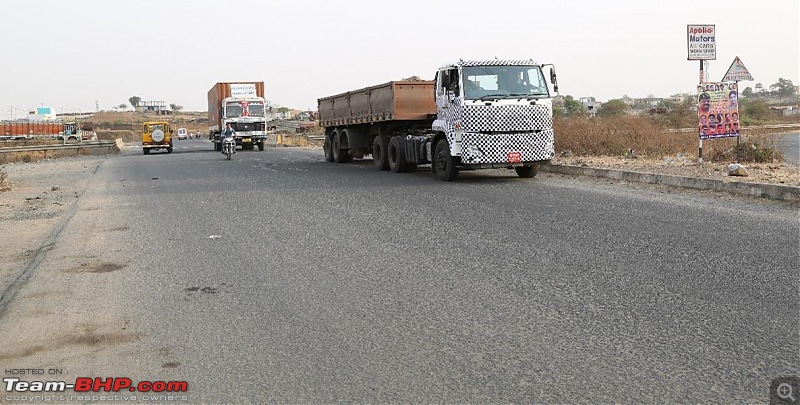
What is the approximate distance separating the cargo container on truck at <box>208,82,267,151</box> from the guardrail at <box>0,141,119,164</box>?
31.3ft

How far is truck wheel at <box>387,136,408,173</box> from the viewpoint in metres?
19.6

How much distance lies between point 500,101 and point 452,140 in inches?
50.5

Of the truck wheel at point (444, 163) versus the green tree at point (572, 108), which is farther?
the green tree at point (572, 108)

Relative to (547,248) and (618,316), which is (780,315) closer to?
(618,316)

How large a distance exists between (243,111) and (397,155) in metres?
24.5

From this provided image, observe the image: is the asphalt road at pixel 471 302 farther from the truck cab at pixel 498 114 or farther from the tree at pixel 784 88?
the tree at pixel 784 88

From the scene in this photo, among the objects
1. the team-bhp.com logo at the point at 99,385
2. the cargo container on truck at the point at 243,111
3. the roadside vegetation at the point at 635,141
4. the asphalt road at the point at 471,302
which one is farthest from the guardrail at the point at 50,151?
the team-bhp.com logo at the point at 99,385

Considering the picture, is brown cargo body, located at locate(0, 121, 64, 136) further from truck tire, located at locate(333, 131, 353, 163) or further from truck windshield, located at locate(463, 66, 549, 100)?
truck windshield, located at locate(463, 66, 549, 100)

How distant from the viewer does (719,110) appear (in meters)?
16.4

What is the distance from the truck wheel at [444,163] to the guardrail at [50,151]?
3112 centimetres

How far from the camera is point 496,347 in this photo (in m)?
4.79

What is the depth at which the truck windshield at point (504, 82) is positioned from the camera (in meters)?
15.7

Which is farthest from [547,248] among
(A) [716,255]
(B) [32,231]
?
(B) [32,231]

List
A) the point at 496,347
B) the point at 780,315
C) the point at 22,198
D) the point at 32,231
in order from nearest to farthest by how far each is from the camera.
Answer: the point at 496,347 → the point at 780,315 → the point at 32,231 → the point at 22,198
